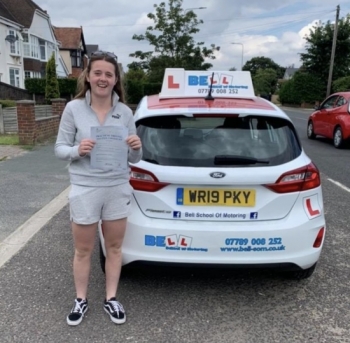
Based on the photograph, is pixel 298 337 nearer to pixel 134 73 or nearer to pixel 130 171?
pixel 130 171

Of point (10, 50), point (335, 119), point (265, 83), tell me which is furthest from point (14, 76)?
point (265, 83)

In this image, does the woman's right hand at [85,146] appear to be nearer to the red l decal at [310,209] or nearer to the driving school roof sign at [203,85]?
the driving school roof sign at [203,85]

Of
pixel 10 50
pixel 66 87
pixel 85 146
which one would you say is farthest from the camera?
pixel 10 50

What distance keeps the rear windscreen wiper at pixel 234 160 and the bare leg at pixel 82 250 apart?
0.96m

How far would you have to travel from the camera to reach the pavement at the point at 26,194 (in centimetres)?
451

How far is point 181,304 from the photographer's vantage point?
3.11m

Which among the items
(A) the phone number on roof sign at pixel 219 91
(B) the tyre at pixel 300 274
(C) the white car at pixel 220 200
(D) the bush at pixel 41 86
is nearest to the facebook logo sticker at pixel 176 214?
(C) the white car at pixel 220 200

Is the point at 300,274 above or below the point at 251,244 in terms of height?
below

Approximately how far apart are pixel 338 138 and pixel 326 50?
111 ft

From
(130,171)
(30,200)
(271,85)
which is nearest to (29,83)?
(30,200)

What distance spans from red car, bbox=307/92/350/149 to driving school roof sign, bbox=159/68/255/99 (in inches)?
333

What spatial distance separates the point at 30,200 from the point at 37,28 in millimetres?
39734

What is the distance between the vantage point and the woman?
257cm

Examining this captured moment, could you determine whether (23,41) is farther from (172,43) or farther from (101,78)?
(101,78)
